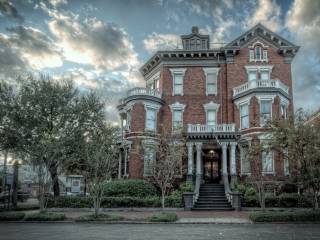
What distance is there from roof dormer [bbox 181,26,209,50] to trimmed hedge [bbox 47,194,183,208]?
625 inches

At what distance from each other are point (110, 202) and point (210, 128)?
10.5 meters

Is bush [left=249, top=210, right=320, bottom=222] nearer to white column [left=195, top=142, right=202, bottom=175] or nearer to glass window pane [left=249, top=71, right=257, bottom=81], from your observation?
white column [left=195, top=142, right=202, bottom=175]

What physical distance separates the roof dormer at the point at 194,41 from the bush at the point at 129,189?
1435cm

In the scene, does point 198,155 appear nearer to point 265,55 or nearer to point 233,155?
point 233,155

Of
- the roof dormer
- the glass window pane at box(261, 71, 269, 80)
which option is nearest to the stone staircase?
the glass window pane at box(261, 71, 269, 80)


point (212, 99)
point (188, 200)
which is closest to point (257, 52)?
point (212, 99)

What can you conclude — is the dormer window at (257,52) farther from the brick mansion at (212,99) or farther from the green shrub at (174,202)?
the green shrub at (174,202)

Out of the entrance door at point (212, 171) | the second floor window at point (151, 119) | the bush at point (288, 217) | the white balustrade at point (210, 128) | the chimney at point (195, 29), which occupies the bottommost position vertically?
the bush at point (288, 217)

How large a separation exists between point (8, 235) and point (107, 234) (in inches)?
135

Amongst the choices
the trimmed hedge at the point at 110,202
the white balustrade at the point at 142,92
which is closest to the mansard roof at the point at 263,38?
the white balustrade at the point at 142,92

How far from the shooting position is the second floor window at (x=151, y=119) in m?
27.5

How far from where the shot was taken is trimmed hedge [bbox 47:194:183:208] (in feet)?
65.5

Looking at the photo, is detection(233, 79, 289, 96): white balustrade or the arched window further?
the arched window

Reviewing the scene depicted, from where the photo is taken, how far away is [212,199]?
71.9ft
